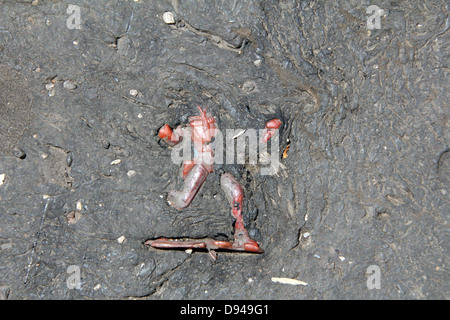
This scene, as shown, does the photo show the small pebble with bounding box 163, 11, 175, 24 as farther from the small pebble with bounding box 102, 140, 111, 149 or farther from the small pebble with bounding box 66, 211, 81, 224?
the small pebble with bounding box 66, 211, 81, 224

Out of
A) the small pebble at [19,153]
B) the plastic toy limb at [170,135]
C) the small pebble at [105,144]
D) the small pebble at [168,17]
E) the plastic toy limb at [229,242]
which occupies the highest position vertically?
the small pebble at [168,17]

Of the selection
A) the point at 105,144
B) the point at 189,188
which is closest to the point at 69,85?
the point at 105,144

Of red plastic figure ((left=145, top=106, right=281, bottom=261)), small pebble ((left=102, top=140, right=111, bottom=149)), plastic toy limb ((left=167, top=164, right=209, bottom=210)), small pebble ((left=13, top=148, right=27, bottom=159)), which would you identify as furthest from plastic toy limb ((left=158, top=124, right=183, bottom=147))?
small pebble ((left=13, top=148, right=27, bottom=159))

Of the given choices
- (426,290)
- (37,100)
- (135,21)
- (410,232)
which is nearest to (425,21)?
(410,232)

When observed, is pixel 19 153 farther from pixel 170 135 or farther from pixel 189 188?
pixel 189 188

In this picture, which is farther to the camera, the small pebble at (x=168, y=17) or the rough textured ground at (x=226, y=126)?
the small pebble at (x=168, y=17)

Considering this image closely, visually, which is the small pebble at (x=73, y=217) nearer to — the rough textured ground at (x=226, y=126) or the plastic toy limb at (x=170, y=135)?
the rough textured ground at (x=226, y=126)

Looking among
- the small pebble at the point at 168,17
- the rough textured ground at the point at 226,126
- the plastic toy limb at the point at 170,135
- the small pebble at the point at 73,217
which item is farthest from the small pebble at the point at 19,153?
the small pebble at the point at 168,17

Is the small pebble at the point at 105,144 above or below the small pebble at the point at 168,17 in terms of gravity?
below
